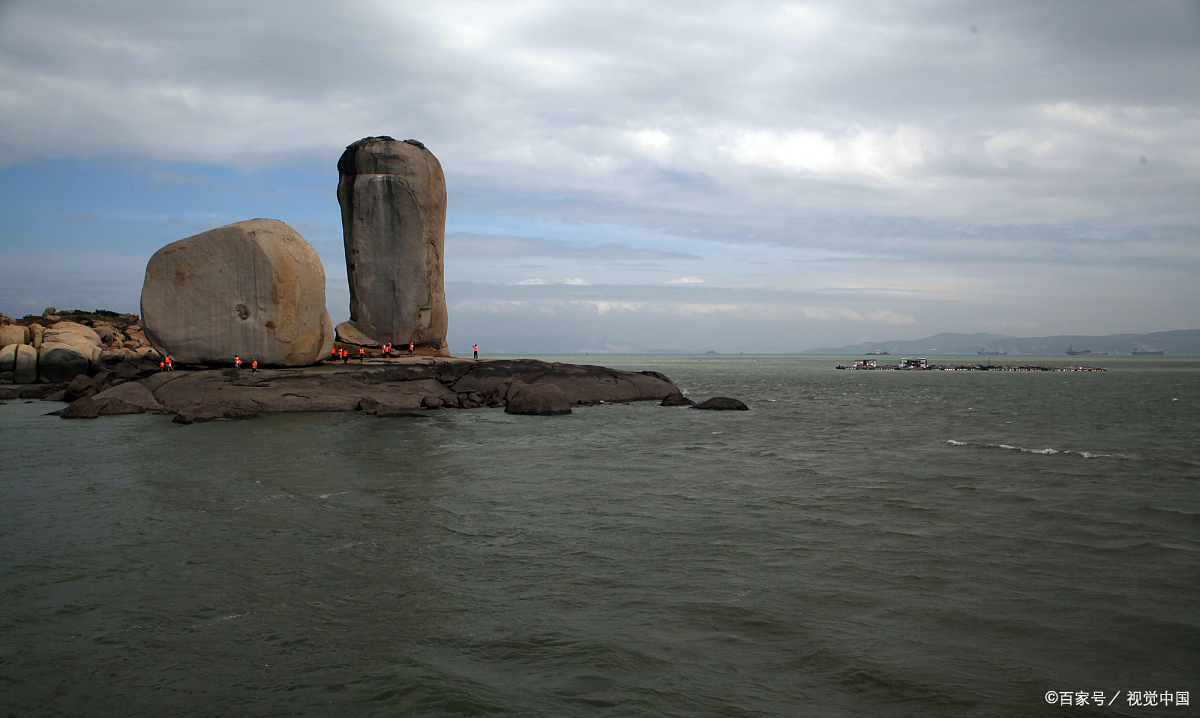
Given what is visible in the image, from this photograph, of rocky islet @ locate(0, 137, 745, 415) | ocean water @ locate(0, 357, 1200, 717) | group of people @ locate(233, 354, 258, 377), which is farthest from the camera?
group of people @ locate(233, 354, 258, 377)

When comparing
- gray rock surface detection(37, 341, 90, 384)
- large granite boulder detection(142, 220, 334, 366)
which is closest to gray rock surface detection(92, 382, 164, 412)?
large granite boulder detection(142, 220, 334, 366)

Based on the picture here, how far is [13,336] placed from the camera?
3459 centimetres

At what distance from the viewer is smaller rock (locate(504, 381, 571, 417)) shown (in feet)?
76.6

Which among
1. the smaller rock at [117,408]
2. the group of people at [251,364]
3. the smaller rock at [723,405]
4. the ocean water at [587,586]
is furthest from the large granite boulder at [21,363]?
the smaller rock at [723,405]

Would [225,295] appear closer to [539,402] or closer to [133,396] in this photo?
[133,396]

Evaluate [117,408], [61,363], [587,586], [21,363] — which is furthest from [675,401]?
[21,363]

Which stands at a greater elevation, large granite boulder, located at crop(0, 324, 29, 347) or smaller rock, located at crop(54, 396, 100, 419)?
large granite boulder, located at crop(0, 324, 29, 347)

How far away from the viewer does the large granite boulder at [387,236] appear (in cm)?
2956

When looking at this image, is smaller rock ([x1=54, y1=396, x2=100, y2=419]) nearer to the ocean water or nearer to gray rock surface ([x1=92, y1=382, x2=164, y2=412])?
gray rock surface ([x1=92, y1=382, x2=164, y2=412])

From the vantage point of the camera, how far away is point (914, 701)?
4.38m

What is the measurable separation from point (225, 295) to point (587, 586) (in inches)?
771

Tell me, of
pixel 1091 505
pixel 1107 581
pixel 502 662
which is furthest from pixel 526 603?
pixel 1091 505

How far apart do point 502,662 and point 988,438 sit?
16885mm

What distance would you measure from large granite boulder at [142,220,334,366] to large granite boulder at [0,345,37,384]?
47.3 feet
